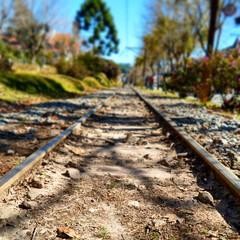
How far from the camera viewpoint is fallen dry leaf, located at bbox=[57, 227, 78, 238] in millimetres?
1713

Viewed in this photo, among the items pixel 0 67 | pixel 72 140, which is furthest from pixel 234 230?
pixel 0 67

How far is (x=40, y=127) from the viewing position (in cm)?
512

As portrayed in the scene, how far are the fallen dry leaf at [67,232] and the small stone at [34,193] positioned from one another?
548 millimetres

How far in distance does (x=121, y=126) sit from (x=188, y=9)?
1578 cm

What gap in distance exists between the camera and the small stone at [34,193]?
221 cm

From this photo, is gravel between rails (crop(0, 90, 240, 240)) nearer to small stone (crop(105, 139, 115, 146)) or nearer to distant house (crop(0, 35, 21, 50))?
small stone (crop(105, 139, 115, 146))

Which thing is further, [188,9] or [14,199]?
[188,9]

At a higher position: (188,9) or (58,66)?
(188,9)

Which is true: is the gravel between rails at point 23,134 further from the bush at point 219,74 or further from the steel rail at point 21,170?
the bush at point 219,74

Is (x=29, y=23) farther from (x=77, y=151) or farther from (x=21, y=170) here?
(x=21, y=170)

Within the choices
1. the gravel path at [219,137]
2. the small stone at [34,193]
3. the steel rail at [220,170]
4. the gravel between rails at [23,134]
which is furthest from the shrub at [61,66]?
the small stone at [34,193]

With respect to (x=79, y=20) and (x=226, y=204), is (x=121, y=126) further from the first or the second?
(x=79, y=20)

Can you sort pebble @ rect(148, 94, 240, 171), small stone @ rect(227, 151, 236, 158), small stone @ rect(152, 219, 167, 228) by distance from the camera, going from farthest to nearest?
pebble @ rect(148, 94, 240, 171), small stone @ rect(227, 151, 236, 158), small stone @ rect(152, 219, 167, 228)

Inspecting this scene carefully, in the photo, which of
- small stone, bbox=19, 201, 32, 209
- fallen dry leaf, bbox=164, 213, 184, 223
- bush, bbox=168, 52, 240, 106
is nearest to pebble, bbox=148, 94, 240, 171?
fallen dry leaf, bbox=164, 213, 184, 223
